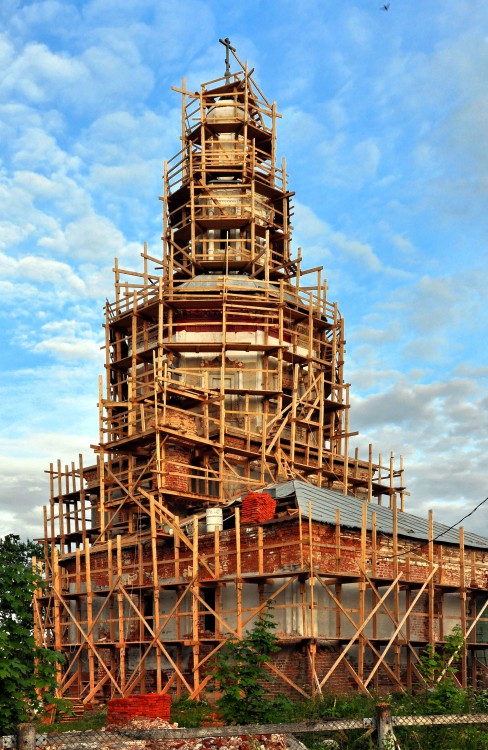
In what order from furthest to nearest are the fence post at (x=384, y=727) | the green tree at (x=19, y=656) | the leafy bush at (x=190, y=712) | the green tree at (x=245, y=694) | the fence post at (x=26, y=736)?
the leafy bush at (x=190, y=712) < the green tree at (x=245, y=694) < the green tree at (x=19, y=656) < the fence post at (x=384, y=727) < the fence post at (x=26, y=736)

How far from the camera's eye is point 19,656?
11.2m

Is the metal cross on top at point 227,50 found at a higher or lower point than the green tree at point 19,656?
higher

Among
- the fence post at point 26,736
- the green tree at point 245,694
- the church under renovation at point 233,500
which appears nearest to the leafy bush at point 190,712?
the church under renovation at point 233,500

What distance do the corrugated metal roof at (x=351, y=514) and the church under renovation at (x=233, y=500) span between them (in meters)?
0.10

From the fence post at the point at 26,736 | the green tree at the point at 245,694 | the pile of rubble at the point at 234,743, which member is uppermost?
the fence post at the point at 26,736

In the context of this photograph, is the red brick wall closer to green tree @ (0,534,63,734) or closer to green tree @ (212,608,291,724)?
green tree @ (212,608,291,724)

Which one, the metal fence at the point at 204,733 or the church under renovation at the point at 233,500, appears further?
the church under renovation at the point at 233,500

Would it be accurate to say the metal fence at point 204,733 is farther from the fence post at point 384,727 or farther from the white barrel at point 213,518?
the white barrel at point 213,518

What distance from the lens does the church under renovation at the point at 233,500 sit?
2238cm

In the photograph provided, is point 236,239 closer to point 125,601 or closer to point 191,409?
point 191,409

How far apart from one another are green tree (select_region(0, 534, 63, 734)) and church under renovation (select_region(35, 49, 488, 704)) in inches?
282

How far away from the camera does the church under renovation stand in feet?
73.4

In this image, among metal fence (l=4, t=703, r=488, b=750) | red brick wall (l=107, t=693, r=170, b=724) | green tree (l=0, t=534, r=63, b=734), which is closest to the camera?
metal fence (l=4, t=703, r=488, b=750)

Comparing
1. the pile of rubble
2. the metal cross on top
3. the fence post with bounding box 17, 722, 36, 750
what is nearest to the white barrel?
the pile of rubble
